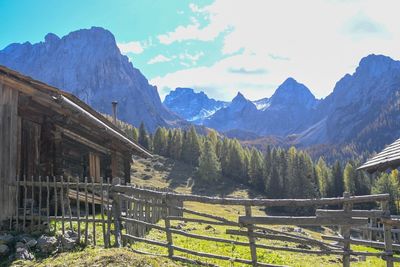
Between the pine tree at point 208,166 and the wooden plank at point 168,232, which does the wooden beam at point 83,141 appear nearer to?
the wooden plank at point 168,232

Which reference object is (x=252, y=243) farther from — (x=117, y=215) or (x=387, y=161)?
(x=387, y=161)

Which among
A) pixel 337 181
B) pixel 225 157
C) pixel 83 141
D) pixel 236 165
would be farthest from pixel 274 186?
pixel 83 141

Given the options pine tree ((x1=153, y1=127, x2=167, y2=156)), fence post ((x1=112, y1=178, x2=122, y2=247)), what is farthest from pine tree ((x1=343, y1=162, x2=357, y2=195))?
fence post ((x1=112, y1=178, x2=122, y2=247))

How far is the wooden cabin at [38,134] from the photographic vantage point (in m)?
15.6

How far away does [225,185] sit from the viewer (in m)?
119

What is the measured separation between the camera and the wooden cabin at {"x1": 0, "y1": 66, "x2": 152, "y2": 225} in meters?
15.6

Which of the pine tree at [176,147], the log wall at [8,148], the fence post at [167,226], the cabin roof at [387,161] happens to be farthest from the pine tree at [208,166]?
the fence post at [167,226]

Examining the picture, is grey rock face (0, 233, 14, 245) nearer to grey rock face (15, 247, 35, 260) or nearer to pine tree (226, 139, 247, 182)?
grey rock face (15, 247, 35, 260)

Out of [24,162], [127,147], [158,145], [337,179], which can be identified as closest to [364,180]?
[337,179]

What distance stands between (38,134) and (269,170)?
104 metres

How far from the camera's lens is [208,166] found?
117 m

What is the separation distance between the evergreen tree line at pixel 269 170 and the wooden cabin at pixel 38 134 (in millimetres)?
82010

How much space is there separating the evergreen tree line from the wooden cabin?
82.0 meters

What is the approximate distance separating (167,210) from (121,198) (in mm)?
1707
